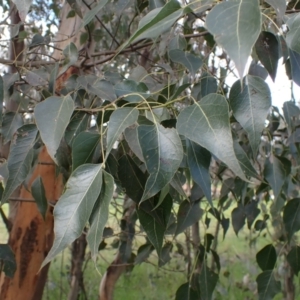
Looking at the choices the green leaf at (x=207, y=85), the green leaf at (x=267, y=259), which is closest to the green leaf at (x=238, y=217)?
the green leaf at (x=267, y=259)

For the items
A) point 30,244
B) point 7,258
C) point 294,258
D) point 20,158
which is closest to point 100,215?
point 20,158

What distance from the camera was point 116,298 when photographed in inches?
96.5

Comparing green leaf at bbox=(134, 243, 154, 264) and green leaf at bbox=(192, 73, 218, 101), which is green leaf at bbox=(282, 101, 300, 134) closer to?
green leaf at bbox=(192, 73, 218, 101)

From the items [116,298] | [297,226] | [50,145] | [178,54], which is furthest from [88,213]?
[116,298]

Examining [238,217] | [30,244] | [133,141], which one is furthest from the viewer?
[30,244]

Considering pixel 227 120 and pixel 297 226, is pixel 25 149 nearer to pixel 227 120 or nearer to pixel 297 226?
pixel 227 120

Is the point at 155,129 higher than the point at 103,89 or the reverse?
the reverse

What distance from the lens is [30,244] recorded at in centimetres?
137

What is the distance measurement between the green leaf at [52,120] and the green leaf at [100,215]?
0.08 metres

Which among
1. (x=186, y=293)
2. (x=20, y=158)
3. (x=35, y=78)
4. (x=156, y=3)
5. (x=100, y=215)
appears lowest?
(x=186, y=293)

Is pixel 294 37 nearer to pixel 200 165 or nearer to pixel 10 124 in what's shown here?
pixel 200 165

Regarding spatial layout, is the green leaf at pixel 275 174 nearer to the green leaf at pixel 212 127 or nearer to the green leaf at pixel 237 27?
the green leaf at pixel 212 127

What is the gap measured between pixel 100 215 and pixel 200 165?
0.16 m

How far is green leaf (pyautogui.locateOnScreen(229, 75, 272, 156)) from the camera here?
550 millimetres
